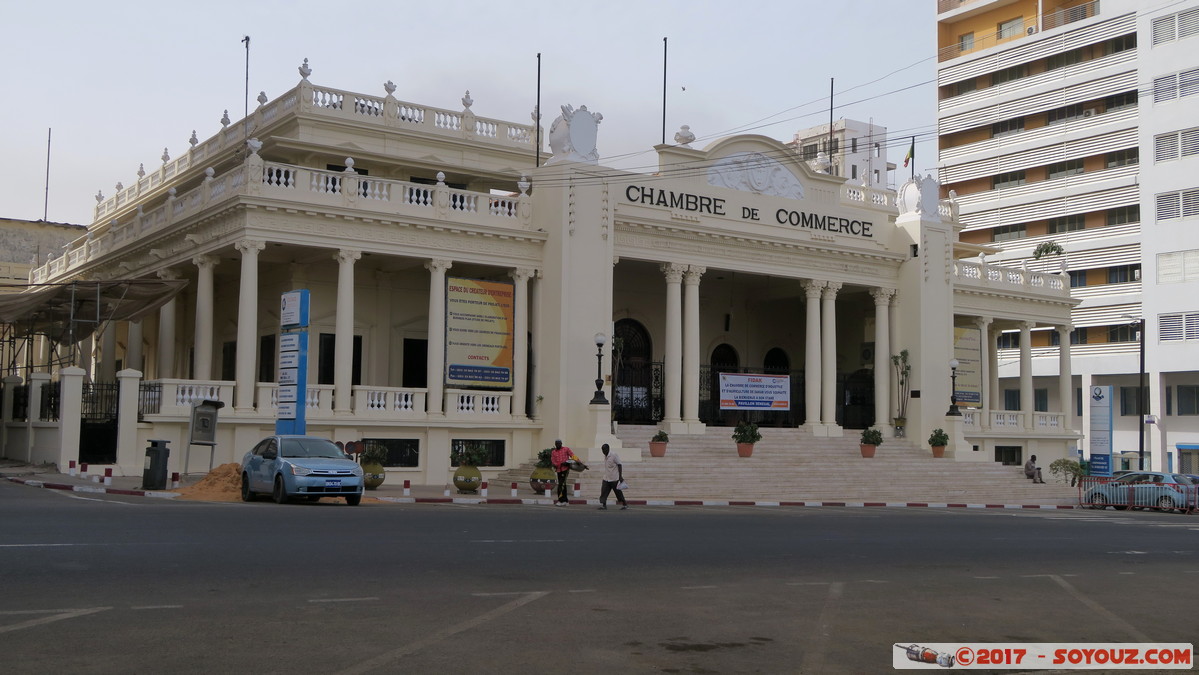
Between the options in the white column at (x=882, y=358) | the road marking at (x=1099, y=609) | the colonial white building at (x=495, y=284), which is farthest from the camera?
the white column at (x=882, y=358)

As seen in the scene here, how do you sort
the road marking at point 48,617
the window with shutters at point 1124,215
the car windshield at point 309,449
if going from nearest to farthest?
the road marking at point 48,617 < the car windshield at point 309,449 < the window with shutters at point 1124,215

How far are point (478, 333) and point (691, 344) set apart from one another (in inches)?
268

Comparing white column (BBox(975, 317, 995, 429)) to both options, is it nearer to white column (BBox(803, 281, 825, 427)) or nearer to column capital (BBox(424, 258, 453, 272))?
white column (BBox(803, 281, 825, 427))

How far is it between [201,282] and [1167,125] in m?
49.2

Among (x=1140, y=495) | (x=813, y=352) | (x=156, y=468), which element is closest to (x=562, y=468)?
(x=156, y=468)

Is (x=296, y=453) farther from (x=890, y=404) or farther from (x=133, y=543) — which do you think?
(x=890, y=404)

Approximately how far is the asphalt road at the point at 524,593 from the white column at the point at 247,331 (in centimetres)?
977

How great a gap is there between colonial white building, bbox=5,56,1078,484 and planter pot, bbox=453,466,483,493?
3463mm

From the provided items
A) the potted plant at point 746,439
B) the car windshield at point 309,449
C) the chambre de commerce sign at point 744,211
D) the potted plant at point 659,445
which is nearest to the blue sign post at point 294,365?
the car windshield at point 309,449

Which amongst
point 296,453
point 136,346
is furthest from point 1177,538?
point 136,346

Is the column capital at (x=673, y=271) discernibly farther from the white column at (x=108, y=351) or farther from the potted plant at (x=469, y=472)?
the white column at (x=108, y=351)

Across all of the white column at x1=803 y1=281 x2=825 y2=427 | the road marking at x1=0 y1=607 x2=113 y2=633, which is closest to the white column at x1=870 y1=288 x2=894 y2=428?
the white column at x1=803 y1=281 x2=825 y2=427

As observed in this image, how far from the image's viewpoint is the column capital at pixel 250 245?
92.4ft

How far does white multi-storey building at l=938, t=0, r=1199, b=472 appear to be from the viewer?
5794 cm
